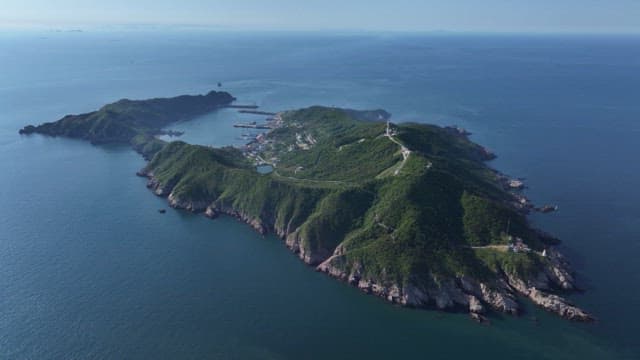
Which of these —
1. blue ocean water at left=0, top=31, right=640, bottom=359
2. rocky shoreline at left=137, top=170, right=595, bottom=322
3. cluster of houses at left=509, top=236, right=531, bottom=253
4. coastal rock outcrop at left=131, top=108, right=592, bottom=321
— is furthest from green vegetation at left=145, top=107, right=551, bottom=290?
blue ocean water at left=0, top=31, right=640, bottom=359

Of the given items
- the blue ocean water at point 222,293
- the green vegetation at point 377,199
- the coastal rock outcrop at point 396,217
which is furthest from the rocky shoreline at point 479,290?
the blue ocean water at point 222,293

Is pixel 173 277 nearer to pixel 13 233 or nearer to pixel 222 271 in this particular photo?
pixel 222 271

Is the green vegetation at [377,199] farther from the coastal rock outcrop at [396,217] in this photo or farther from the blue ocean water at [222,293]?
the blue ocean water at [222,293]

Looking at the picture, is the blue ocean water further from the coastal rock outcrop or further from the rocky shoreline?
the coastal rock outcrop

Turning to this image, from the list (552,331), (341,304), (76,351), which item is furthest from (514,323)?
(76,351)

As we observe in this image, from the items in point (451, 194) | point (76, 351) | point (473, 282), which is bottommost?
point (76, 351)
